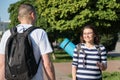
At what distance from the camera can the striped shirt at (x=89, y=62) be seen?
6.59 metres

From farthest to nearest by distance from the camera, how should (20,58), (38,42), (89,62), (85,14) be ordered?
(85,14) → (89,62) → (38,42) → (20,58)

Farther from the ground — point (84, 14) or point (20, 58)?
point (20, 58)

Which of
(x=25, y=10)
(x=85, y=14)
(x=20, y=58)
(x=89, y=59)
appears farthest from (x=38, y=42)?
(x=85, y=14)

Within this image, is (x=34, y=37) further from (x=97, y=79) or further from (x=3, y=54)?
(x=97, y=79)

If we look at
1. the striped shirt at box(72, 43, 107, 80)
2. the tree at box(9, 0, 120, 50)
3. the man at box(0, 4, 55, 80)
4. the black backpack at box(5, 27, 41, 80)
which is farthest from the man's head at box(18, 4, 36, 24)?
the tree at box(9, 0, 120, 50)

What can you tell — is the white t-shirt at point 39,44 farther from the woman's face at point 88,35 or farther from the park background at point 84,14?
the park background at point 84,14

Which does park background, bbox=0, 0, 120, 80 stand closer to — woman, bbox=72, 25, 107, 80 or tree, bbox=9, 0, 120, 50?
tree, bbox=9, 0, 120, 50

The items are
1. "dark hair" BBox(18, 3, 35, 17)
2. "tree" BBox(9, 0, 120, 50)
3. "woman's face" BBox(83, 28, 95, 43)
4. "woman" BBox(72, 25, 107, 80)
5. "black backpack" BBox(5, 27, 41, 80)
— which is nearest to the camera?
"black backpack" BBox(5, 27, 41, 80)

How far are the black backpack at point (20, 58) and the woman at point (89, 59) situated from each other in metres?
1.48

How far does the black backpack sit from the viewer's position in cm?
516

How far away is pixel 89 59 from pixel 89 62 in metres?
0.04

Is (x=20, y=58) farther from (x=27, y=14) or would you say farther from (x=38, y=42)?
(x=27, y=14)

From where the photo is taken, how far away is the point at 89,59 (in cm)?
661

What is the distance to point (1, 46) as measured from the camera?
5516 millimetres
